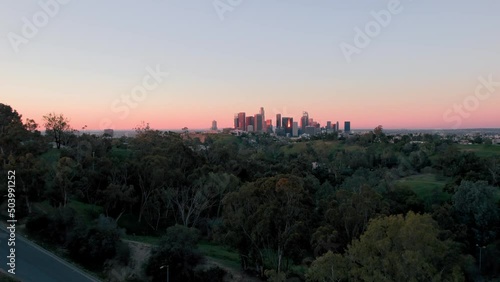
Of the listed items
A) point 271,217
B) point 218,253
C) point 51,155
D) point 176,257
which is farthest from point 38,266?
point 51,155

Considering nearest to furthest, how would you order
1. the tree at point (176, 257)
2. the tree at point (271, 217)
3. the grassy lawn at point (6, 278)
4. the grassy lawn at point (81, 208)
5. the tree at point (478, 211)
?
1. the grassy lawn at point (6, 278)
2. the tree at point (271, 217)
3. the tree at point (176, 257)
4. the grassy lawn at point (81, 208)
5. the tree at point (478, 211)

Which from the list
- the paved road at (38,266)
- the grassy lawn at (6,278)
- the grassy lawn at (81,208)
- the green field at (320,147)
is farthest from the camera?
the green field at (320,147)

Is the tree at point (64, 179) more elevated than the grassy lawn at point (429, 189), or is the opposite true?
the tree at point (64, 179)

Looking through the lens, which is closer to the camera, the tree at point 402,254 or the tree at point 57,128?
the tree at point 402,254

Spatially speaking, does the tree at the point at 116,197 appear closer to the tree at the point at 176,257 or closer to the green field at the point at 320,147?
the tree at the point at 176,257

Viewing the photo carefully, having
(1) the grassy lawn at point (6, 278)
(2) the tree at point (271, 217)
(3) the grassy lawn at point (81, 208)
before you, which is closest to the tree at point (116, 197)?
(3) the grassy lawn at point (81, 208)

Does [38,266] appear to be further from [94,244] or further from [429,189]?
[429,189]

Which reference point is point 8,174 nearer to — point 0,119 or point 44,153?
point 44,153

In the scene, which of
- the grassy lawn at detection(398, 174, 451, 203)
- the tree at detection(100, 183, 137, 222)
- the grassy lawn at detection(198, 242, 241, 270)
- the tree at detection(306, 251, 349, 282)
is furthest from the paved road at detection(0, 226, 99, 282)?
the grassy lawn at detection(398, 174, 451, 203)
